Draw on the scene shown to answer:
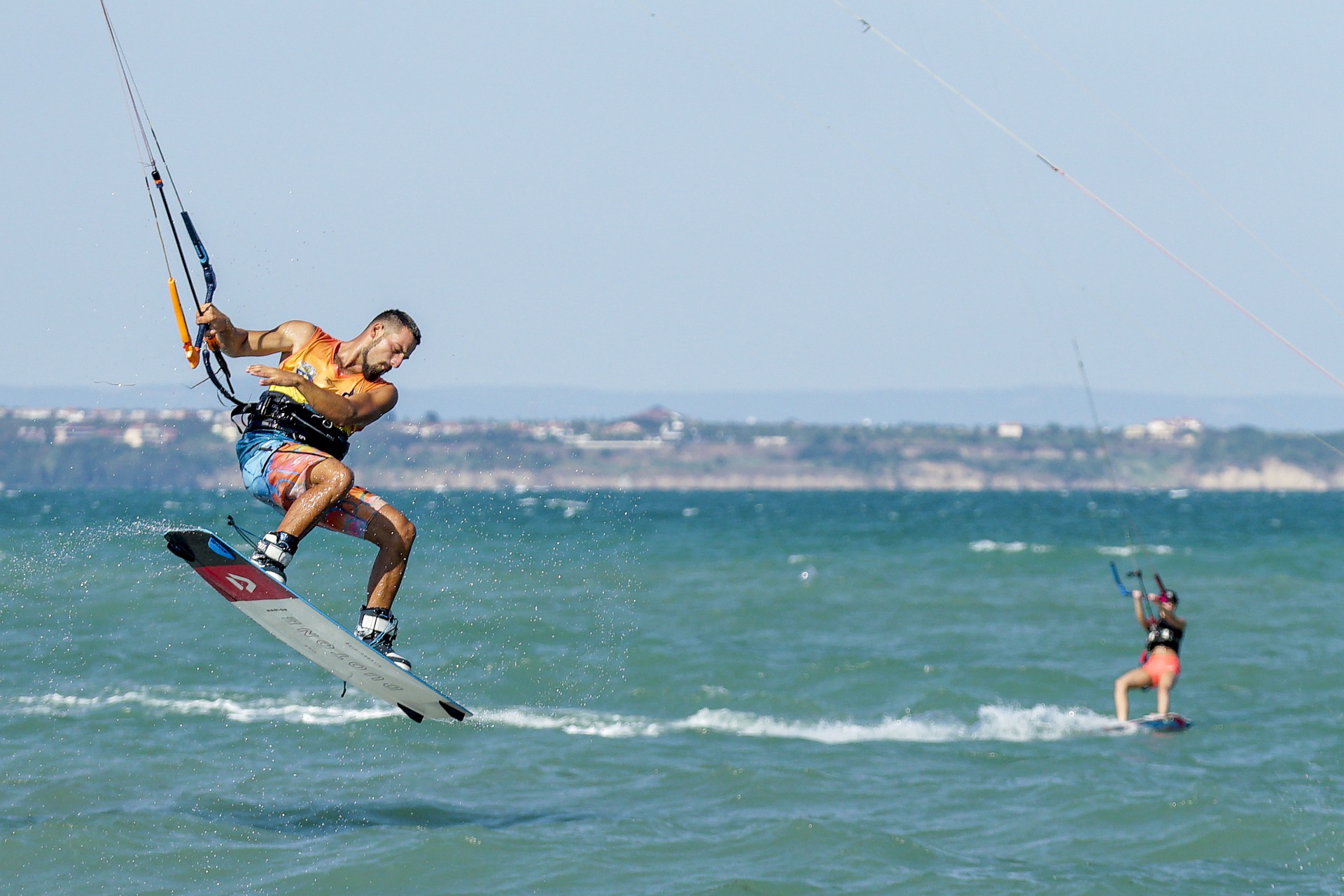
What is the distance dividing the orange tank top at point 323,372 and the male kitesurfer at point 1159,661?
508 inches

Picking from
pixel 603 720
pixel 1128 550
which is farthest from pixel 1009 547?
pixel 603 720

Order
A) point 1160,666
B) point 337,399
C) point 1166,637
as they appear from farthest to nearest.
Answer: point 1166,637 → point 1160,666 → point 337,399

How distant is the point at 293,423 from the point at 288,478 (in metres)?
0.37

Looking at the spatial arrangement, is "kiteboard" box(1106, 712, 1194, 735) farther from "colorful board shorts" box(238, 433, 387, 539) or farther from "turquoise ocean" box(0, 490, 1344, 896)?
"colorful board shorts" box(238, 433, 387, 539)

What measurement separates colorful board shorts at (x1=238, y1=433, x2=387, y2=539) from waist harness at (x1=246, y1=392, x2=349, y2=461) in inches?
1.8

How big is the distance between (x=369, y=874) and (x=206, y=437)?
30365 mm

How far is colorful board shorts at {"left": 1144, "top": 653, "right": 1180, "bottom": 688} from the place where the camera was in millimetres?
19406

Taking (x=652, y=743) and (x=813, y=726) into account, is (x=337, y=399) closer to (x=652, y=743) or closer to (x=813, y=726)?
(x=652, y=743)

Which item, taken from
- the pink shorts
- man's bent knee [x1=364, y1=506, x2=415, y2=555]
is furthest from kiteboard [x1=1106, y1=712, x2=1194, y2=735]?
the pink shorts

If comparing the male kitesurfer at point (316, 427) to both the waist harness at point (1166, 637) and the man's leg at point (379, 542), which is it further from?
the waist harness at point (1166, 637)

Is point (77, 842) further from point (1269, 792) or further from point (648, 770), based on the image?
point (1269, 792)

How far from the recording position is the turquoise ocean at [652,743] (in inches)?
463

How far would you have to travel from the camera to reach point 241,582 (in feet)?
30.2

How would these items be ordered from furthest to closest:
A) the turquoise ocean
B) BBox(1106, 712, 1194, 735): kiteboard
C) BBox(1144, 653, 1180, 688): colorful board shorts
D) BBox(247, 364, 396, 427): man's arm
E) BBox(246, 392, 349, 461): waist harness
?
BBox(1144, 653, 1180, 688): colorful board shorts < BBox(1106, 712, 1194, 735): kiteboard < the turquoise ocean < BBox(246, 392, 349, 461): waist harness < BBox(247, 364, 396, 427): man's arm
